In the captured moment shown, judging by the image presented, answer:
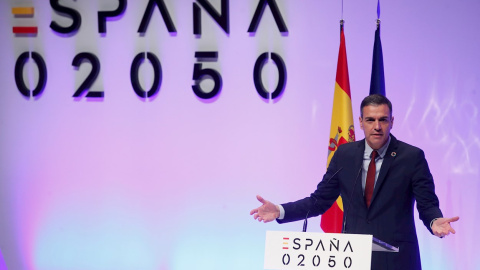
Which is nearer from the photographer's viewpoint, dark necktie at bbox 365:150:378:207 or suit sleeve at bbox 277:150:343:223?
dark necktie at bbox 365:150:378:207

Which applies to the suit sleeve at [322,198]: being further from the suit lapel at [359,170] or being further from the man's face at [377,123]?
the man's face at [377,123]

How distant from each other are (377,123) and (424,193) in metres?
0.40

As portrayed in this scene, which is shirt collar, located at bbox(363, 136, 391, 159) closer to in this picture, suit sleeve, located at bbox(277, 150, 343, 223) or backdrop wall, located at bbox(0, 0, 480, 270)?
suit sleeve, located at bbox(277, 150, 343, 223)

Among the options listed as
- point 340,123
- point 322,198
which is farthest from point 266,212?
point 340,123

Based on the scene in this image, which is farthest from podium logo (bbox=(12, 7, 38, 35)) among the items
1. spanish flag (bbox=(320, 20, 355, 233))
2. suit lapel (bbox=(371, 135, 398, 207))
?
suit lapel (bbox=(371, 135, 398, 207))

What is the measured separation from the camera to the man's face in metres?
3.02

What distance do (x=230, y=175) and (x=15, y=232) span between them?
200 centimetres

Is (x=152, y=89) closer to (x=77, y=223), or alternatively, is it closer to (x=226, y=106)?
(x=226, y=106)

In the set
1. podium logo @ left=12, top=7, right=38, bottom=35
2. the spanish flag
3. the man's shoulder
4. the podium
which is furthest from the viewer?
podium logo @ left=12, top=7, right=38, bottom=35

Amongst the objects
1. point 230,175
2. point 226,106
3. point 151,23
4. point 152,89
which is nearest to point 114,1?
point 151,23

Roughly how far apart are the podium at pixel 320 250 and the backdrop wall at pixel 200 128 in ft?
7.93

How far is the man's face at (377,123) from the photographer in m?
3.02

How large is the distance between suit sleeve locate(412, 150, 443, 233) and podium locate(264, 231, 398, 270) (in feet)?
1.48

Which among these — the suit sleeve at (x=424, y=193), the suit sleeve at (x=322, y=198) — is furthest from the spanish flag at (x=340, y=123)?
the suit sleeve at (x=424, y=193)
